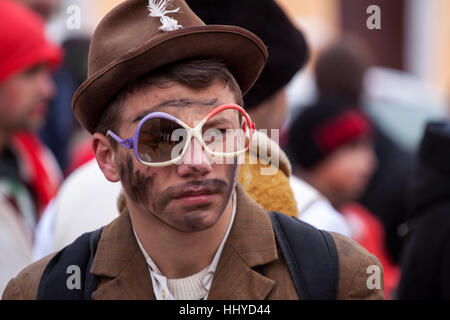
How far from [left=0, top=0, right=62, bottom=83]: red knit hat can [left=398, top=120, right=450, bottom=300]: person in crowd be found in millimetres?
2266

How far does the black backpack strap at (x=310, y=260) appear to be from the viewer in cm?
191

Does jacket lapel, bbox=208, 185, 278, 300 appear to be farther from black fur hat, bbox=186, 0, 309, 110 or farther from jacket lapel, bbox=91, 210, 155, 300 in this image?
black fur hat, bbox=186, 0, 309, 110

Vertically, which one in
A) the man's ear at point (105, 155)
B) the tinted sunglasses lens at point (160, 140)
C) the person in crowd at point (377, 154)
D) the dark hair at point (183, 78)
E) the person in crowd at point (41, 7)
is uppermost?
the person in crowd at point (41, 7)

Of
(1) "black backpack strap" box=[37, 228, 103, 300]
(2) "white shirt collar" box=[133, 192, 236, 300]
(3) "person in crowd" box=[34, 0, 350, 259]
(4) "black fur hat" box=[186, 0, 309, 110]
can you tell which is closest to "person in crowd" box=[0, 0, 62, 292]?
(3) "person in crowd" box=[34, 0, 350, 259]

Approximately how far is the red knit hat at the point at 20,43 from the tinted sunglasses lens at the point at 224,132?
2.68 m

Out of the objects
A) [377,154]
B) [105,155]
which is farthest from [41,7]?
[105,155]

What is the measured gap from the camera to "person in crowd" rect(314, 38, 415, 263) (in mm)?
4871

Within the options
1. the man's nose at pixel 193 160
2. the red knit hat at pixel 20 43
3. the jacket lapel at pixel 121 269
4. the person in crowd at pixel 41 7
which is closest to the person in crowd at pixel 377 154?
the red knit hat at pixel 20 43

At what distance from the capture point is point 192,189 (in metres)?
1.85

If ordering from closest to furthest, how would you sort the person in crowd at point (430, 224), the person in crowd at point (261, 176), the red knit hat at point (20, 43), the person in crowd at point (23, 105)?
the person in crowd at point (261, 176) < the person in crowd at point (430, 224) < the person in crowd at point (23, 105) < the red knit hat at point (20, 43)

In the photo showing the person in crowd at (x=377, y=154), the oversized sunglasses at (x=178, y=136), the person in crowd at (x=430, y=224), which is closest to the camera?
the oversized sunglasses at (x=178, y=136)

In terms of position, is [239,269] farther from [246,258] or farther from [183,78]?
[183,78]

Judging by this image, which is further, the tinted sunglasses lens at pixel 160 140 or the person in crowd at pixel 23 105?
the person in crowd at pixel 23 105

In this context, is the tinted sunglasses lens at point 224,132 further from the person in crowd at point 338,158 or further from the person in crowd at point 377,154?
the person in crowd at point 377,154
